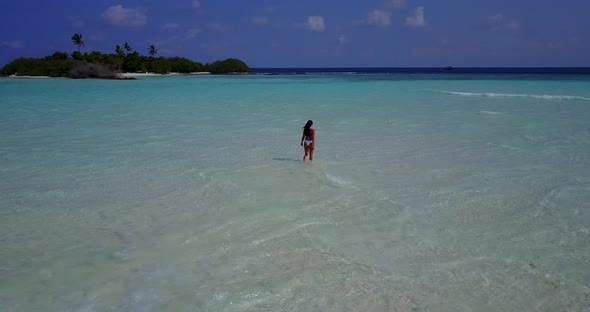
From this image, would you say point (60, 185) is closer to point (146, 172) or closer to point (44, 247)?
point (146, 172)

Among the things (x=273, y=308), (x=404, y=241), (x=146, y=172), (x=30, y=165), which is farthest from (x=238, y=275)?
(x=30, y=165)

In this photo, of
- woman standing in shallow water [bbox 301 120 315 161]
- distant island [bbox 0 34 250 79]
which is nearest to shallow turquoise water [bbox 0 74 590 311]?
woman standing in shallow water [bbox 301 120 315 161]

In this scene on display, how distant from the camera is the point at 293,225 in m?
5.80

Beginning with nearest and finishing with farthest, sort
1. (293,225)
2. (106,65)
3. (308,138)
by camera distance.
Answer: (293,225) → (308,138) → (106,65)

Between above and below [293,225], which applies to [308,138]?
above

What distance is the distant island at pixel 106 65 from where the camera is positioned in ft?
237

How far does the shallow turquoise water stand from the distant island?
68142 mm

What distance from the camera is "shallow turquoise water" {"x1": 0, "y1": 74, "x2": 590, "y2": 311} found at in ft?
13.7

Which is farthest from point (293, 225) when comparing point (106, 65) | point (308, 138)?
point (106, 65)

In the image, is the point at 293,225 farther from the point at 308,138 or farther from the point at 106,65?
the point at 106,65

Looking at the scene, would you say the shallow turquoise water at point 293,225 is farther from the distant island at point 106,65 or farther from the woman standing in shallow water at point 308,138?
the distant island at point 106,65

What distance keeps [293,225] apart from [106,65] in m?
81.0

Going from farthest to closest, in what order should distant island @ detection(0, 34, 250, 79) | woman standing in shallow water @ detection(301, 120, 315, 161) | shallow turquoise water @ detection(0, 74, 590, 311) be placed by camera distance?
distant island @ detection(0, 34, 250, 79) → woman standing in shallow water @ detection(301, 120, 315, 161) → shallow turquoise water @ detection(0, 74, 590, 311)

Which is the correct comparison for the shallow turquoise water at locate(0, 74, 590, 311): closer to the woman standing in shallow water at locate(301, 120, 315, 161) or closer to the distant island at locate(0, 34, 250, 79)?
the woman standing in shallow water at locate(301, 120, 315, 161)
